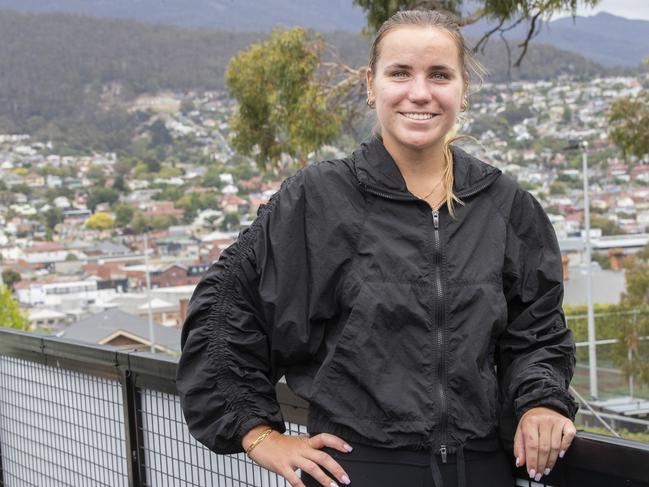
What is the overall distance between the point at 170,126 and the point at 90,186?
7.86 meters

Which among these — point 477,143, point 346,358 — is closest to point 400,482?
point 346,358

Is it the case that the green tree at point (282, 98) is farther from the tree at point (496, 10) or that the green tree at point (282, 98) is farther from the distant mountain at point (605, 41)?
the distant mountain at point (605, 41)

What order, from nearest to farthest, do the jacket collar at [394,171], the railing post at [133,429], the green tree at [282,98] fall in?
1. the jacket collar at [394,171]
2. the railing post at [133,429]
3. the green tree at [282,98]

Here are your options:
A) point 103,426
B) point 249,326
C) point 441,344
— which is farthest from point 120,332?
point 441,344

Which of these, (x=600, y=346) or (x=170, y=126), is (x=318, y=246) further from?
(x=170, y=126)

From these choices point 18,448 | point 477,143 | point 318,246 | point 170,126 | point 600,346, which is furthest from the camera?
Answer: point 170,126

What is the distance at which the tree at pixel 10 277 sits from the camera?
53.7 metres

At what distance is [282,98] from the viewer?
14.5m

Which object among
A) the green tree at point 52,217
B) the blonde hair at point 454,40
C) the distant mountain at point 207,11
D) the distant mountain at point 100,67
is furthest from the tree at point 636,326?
the distant mountain at point 207,11

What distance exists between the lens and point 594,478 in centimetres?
185

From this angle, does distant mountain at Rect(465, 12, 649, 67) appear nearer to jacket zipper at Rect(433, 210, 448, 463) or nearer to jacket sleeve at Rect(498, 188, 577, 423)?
jacket sleeve at Rect(498, 188, 577, 423)

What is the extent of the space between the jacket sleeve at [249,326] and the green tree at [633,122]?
12506mm

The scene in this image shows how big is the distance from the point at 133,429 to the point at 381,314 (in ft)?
4.83

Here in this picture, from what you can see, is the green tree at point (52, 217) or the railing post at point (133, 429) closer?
the railing post at point (133, 429)
